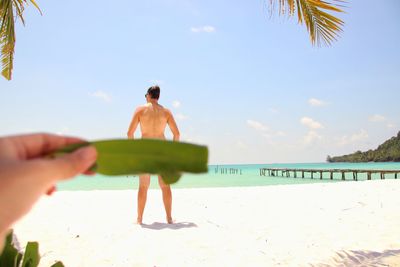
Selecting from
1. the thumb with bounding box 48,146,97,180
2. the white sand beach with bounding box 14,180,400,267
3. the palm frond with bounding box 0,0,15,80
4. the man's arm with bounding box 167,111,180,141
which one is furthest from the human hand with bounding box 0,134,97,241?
the man's arm with bounding box 167,111,180,141

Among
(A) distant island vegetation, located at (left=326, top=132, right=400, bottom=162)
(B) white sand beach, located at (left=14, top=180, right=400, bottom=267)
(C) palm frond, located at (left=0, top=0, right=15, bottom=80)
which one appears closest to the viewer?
(B) white sand beach, located at (left=14, top=180, right=400, bottom=267)

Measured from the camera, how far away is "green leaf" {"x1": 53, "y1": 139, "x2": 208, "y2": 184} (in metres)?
0.56

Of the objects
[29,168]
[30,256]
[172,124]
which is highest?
[172,124]

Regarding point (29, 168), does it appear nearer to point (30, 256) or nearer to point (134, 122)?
point (30, 256)

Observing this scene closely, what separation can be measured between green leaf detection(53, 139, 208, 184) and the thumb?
0.03 meters

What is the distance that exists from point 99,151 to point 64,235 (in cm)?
466

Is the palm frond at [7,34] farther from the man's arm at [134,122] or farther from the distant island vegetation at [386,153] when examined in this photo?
the distant island vegetation at [386,153]

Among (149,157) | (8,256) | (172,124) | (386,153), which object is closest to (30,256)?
(8,256)

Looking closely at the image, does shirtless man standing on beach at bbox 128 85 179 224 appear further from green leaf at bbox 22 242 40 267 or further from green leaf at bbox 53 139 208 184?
green leaf at bbox 53 139 208 184

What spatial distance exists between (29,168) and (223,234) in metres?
4.60

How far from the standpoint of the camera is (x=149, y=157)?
0.58 metres

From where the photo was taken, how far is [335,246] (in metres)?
4.25

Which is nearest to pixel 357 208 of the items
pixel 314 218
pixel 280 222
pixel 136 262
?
pixel 314 218

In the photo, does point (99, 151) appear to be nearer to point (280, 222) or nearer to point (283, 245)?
point (283, 245)
